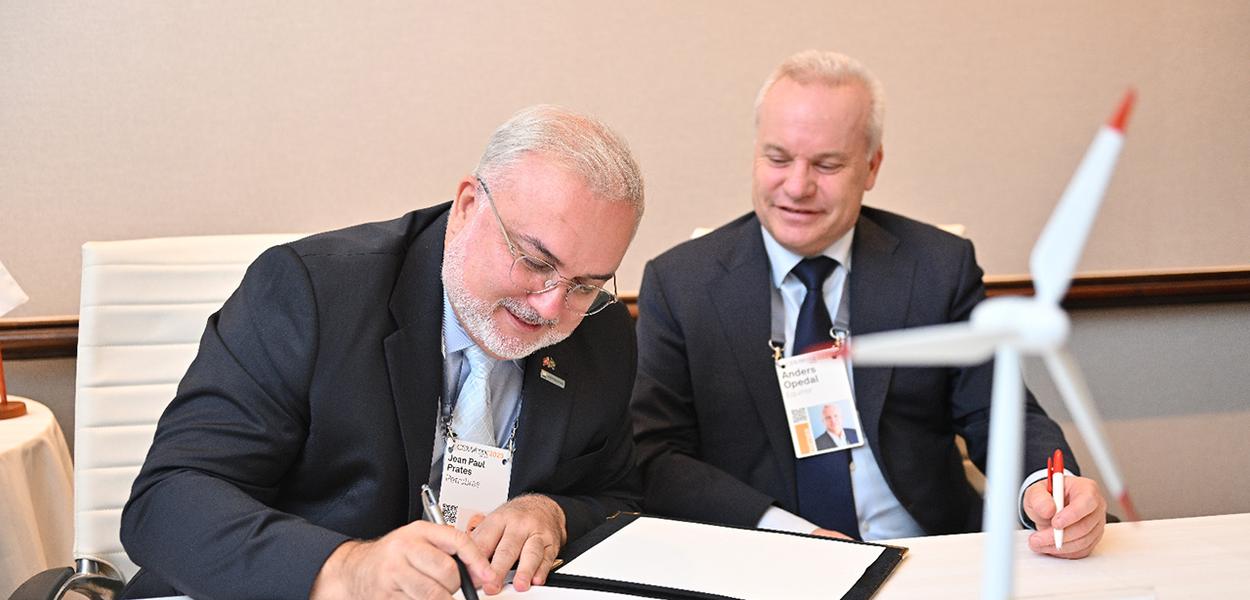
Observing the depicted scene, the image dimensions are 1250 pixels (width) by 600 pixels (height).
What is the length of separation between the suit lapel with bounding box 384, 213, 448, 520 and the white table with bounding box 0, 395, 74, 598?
4.00 ft

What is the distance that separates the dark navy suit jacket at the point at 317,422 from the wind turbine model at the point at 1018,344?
106 cm

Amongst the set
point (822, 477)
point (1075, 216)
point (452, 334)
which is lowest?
point (822, 477)

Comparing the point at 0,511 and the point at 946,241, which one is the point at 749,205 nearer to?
the point at 946,241

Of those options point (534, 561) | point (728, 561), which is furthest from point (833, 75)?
point (534, 561)

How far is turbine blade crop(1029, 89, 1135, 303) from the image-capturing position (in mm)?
768

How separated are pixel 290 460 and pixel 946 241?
1.73m

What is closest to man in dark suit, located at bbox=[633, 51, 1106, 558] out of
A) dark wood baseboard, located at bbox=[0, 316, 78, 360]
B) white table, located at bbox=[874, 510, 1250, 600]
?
white table, located at bbox=[874, 510, 1250, 600]

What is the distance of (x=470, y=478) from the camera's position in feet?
6.95

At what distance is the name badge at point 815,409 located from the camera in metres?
2.78

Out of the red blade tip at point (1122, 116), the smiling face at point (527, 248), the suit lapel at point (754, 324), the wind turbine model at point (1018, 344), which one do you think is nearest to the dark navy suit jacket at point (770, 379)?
the suit lapel at point (754, 324)

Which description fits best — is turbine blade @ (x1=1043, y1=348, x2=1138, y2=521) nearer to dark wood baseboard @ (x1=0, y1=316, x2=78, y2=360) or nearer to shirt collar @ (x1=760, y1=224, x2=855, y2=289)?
shirt collar @ (x1=760, y1=224, x2=855, y2=289)

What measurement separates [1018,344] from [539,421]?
1.46m

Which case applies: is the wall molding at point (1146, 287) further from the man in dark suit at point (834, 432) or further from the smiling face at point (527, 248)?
the smiling face at point (527, 248)

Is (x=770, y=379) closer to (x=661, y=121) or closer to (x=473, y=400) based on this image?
(x=473, y=400)
